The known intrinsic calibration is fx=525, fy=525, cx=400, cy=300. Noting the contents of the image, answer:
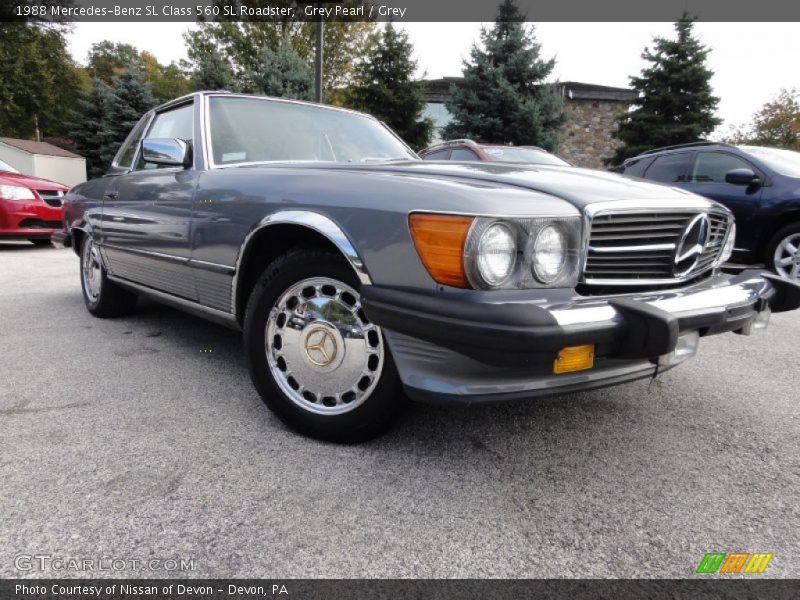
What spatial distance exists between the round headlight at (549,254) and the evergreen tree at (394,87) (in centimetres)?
1912

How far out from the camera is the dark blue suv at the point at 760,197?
544cm

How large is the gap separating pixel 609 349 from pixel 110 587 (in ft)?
5.04

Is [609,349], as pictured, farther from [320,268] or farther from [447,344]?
[320,268]

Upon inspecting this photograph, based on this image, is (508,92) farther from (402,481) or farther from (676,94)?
(402,481)

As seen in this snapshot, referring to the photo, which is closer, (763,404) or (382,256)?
(382,256)

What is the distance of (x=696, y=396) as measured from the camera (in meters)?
2.68

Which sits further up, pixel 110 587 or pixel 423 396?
pixel 423 396

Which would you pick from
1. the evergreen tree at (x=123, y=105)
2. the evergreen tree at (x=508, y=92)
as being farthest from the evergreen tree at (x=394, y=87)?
the evergreen tree at (x=123, y=105)

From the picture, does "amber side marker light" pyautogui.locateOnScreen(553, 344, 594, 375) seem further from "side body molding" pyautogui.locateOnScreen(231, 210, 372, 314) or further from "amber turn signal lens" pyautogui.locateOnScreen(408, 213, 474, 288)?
"side body molding" pyautogui.locateOnScreen(231, 210, 372, 314)

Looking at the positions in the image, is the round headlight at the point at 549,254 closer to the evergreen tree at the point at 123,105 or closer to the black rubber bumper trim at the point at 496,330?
the black rubber bumper trim at the point at 496,330

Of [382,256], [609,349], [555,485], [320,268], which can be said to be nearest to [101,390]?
[320,268]

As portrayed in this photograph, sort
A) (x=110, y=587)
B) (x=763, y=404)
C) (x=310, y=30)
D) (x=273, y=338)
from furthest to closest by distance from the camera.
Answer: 1. (x=310, y=30)
2. (x=763, y=404)
3. (x=273, y=338)
4. (x=110, y=587)

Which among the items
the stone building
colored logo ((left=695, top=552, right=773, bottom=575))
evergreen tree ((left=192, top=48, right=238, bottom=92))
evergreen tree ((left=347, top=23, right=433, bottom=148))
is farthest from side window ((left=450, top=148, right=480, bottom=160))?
the stone building

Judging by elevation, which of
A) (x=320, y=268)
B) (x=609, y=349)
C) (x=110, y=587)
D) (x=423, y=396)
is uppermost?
(x=320, y=268)
